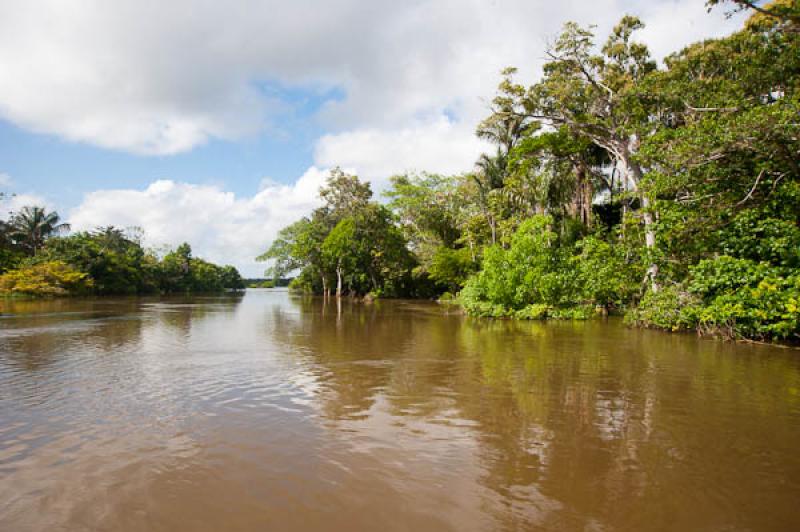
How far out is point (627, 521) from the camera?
311cm

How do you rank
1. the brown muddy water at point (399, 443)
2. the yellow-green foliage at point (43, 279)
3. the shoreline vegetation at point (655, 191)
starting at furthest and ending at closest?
the yellow-green foliage at point (43, 279) → the shoreline vegetation at point (655, 191) → the brown muddy water at point (399, 443)

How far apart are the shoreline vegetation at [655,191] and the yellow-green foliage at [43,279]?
3125cm

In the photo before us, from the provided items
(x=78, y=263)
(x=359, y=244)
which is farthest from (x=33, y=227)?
(x=359, y=244)

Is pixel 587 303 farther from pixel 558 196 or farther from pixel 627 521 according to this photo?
pixel 627 521

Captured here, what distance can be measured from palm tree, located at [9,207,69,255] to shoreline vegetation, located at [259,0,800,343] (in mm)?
42081

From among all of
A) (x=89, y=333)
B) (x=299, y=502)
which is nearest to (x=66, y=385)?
(x=299, y=502)

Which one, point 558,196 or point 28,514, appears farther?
point 558,196

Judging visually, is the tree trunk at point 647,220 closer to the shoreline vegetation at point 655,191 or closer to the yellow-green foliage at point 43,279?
the shoreline vegetation at point 655,191

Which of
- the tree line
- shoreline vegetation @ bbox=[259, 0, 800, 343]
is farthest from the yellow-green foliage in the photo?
shoreline vegetation @ bbox=[259, 0, 800, 343]

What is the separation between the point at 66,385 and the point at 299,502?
597 cm

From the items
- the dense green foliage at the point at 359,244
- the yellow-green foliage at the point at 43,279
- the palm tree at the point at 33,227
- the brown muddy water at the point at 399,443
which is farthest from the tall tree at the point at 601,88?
the palm tree at the point at 33,227

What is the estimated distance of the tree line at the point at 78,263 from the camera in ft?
122

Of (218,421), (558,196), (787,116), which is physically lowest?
(218,421)

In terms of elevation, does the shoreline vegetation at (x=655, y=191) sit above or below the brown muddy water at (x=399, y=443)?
above
